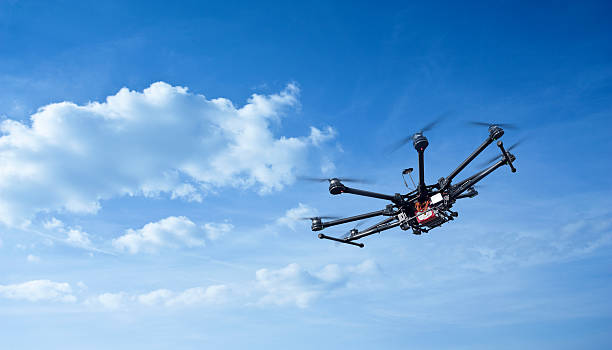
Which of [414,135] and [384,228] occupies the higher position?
[414,135]

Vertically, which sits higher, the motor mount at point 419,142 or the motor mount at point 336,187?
the motor mount at point 419,142

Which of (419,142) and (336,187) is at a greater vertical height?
(419,142)

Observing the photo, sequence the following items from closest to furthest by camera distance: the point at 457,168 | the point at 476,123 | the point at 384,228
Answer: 1. the point at 476,123
2. the point at 457,168
3. the point at 384,228

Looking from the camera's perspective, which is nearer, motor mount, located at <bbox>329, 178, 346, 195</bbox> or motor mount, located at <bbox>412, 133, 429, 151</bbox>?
motor mount, located at <bbox>412, 133, 429, 151</bbox>

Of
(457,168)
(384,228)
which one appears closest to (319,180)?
(384,228)

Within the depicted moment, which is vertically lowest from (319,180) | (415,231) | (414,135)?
(415,231)

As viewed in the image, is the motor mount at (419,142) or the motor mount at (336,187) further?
the motor mount at (336,187)

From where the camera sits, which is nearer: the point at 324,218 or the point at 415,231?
the point at 415,231

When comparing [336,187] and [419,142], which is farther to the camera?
[336,187]

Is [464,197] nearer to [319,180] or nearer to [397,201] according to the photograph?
[397,201]

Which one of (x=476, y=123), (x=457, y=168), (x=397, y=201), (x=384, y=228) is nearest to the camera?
(x=476, y=123)

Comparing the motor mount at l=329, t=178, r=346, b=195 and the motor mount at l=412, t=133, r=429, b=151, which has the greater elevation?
the motor mount at l=412, t=133, r=429, b=151
